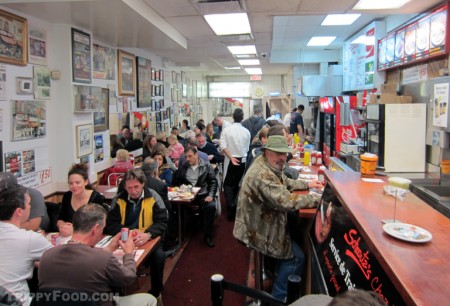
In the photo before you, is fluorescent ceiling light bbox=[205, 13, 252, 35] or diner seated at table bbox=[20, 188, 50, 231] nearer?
diner seated at table bbox=[20, 188, 50, 231]

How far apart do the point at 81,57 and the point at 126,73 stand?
6.78 ft

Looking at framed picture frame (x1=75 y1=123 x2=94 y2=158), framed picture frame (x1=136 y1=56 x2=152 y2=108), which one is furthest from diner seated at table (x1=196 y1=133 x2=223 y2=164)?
framed picture frame (x1=75 y1=123 x2=94 y2=158)

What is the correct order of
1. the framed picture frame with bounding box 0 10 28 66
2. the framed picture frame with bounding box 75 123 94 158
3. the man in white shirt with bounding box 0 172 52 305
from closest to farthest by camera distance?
1. the man in white shirt with bounding box 0 172 52 305
2. the framed picture frame with bounding box 0 10 28 66
3. the framed picture frame with bounding box 75 123 94 158

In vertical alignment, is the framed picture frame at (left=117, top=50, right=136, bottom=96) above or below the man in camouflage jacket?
above

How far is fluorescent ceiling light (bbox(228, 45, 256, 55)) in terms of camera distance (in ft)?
26.3

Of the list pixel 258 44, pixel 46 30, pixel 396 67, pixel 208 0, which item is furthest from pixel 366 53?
pixel 46 30

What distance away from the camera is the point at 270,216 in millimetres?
3035

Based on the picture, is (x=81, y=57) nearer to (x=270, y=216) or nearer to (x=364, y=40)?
(x=270, y=216)

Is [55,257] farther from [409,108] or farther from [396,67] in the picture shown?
[396,67]

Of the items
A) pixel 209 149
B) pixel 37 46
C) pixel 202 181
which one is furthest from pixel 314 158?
pixel 37 46

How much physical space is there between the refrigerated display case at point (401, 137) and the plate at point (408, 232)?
8.32 ft

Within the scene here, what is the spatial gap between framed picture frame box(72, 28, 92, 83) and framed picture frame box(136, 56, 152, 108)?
7.95ft

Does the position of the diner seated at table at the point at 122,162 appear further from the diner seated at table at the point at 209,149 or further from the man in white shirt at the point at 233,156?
the diner seated at table at the point at 209,149

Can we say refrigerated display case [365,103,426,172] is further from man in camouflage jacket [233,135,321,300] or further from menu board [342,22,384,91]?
menu board [342,22,384,91]
